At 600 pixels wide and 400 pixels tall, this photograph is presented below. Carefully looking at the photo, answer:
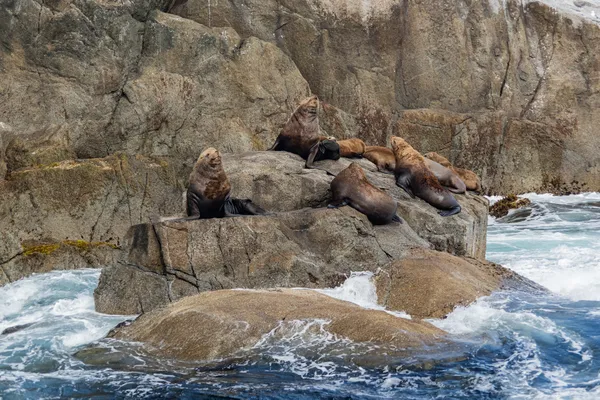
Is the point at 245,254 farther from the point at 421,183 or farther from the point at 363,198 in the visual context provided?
the point at 421,183

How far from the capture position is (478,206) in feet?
45.0

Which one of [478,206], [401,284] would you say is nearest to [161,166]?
[478,206]

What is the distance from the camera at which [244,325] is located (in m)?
7.65

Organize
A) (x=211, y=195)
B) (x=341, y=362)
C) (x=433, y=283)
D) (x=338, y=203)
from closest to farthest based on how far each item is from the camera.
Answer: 1. (x=341, y=362)
2. (x=433, y=283)
3. (x=211, y=195)
4. (x=338, y=203)

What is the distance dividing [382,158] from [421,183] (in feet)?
9.64

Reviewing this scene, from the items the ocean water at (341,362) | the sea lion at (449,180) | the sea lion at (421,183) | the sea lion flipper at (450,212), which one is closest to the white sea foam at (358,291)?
the ocean water at (341,362)

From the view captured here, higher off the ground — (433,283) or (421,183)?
(421,183)

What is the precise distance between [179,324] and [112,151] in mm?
10119

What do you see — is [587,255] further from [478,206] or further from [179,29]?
[179,29]

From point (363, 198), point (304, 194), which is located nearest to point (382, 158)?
point (304, 194)

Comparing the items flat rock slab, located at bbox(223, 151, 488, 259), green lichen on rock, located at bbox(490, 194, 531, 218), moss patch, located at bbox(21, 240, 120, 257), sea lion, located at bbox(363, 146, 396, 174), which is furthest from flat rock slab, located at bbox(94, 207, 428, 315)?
green lichen on rock, located at bbox(490, 194, 531, 218)

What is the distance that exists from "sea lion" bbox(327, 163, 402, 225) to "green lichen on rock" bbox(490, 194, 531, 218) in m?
10.0

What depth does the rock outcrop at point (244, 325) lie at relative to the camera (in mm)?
7410

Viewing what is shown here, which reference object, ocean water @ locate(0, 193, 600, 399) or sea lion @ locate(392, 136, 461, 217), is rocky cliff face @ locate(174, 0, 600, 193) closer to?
sea lion @ locate(392, 136, 461, 217)
